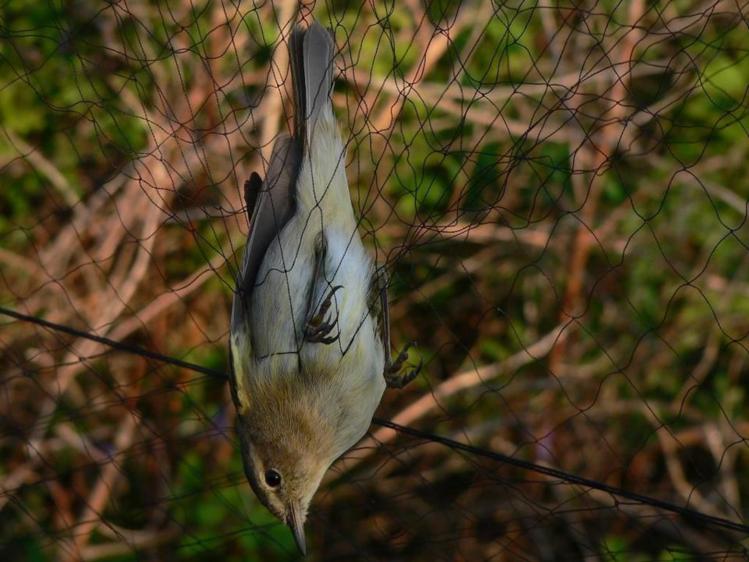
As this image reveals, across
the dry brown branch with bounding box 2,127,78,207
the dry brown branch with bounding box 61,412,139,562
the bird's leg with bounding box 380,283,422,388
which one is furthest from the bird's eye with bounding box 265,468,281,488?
the dry brown branch with bounding box 2,127,78,207

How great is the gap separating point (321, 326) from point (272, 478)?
42cm

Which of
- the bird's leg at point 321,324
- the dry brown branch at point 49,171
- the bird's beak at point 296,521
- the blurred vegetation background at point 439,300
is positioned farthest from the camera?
the dry brown branch at point 49,171

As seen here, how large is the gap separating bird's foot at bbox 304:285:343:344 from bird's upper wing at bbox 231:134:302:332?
18cm

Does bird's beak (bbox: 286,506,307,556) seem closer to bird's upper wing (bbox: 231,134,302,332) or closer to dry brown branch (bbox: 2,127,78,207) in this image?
bird's upper wing (bbox: 231,134,302,332)

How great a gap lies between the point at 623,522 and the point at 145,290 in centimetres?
187

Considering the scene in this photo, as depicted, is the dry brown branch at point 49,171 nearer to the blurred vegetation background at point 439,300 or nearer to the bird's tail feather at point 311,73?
the blurred vegetation background at point 439,300

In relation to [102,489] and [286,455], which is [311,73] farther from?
[102,489]

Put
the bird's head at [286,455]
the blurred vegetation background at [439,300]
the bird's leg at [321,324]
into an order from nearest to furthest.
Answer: the bird's leg at [321,324] → the bird's head at [286,455] → the blurred vegetation background at [439,300]

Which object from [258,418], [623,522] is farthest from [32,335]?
[623,522]

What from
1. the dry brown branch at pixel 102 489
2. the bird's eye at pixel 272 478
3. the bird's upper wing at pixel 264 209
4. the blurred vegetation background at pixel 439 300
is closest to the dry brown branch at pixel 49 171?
the blurred vegetation background at pixel 439 300

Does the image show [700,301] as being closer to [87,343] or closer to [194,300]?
[194,300]

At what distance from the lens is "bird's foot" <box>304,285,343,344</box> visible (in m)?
2.39

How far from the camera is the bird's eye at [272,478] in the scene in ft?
8.47

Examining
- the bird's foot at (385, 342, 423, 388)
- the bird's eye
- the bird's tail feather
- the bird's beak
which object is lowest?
the bird's beak
